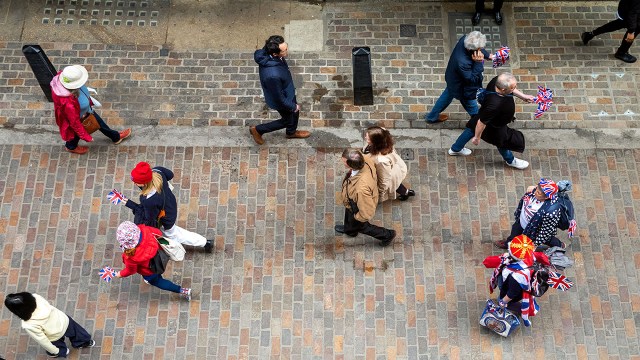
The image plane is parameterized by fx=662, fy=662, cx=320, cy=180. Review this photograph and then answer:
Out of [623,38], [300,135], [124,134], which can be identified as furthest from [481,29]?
[124,134]

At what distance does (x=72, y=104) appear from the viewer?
8023 mm

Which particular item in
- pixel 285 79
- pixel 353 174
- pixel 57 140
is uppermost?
pixel 285 79

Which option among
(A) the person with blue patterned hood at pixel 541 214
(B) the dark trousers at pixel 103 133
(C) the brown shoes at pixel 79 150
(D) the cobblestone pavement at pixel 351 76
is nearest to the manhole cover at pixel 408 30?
(D) the cobblestone pavement at pixel 351 76

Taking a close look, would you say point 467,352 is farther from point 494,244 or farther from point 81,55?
point 81,55

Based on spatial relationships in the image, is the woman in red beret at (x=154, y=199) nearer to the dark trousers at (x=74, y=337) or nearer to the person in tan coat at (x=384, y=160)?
the dark trousers at (x=74, y=337)

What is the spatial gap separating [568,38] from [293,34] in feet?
13.7

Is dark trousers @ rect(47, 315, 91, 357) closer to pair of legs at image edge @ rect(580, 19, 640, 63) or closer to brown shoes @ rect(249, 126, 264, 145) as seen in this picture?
brown shoes @ rect(249, 126, 264, 145)

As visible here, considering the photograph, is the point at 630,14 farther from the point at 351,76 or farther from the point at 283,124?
the point at 283,124

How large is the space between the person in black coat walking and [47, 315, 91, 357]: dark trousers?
798cm

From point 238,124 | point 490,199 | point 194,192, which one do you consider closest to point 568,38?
point 490,199

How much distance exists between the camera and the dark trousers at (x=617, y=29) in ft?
30.8

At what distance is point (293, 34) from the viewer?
10.1 metres

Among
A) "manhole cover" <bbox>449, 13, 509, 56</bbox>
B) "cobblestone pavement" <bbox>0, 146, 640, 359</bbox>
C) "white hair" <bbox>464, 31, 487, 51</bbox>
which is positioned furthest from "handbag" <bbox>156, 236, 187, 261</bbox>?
"manhole cover" <bbox>449, 13, 509, 56</bbox>

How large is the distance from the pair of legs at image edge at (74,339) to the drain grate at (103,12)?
497cm
